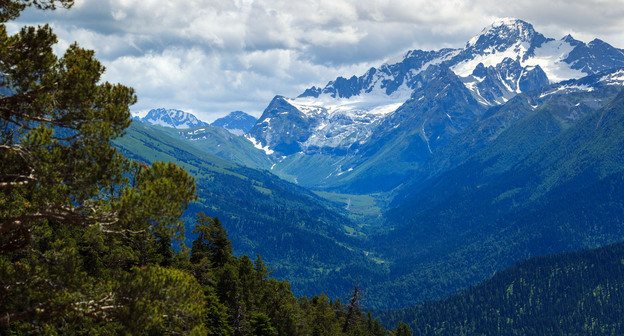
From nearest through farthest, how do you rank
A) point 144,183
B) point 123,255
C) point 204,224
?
point 144,183 < point 123,255 < point 204,224

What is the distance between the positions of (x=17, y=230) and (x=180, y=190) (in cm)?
846

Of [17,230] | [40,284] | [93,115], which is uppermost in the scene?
[93,115]

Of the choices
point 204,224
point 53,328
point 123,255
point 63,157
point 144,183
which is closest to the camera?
Answer: point 53,328

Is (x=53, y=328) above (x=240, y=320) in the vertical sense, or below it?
above

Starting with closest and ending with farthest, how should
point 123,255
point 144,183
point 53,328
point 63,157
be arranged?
point 53,328 → point 63,157 → point 144,183 → point 123,255

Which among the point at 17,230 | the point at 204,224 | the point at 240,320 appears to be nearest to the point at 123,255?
the point at 240,320

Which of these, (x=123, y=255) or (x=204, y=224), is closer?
(x=123, y=255)

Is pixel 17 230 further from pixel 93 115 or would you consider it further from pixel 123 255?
pixel 123 255

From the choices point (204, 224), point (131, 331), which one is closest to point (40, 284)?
point (131, 331)

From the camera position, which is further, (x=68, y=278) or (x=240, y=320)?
(x=240, y=320)

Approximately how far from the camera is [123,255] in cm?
5541

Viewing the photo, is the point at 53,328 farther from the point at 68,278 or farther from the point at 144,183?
the point at 144,183

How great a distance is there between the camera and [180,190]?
2848 centimetres

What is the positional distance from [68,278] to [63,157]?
6168 millimetres
